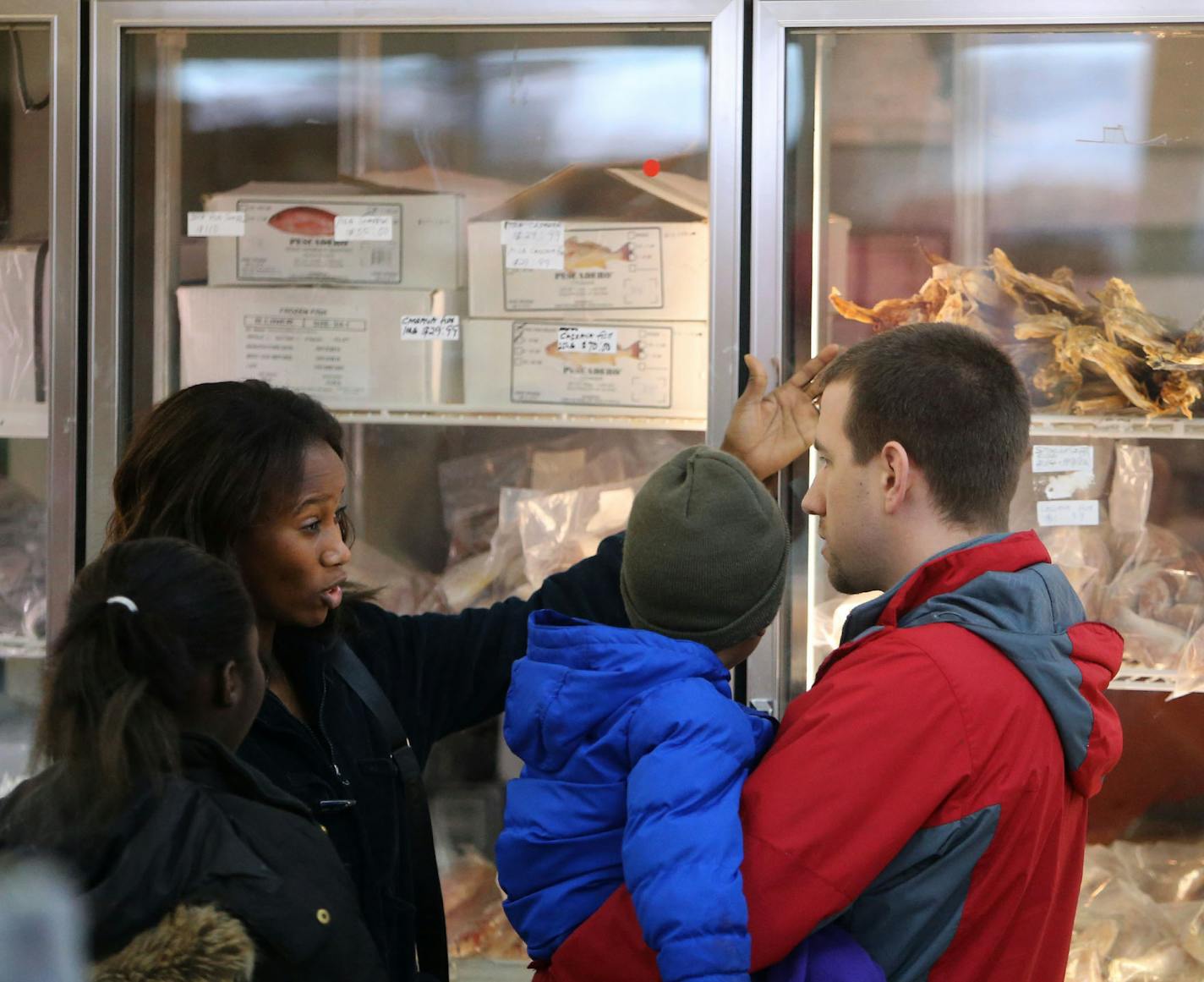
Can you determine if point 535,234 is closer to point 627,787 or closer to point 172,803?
point 627,787

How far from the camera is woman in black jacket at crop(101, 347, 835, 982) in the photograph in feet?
4.73

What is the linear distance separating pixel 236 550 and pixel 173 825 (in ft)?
1.60

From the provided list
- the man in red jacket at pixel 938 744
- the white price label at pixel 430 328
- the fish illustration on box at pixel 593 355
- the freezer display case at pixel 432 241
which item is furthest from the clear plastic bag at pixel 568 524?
the man in red jacket at pixel 938 744

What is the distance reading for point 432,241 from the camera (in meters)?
2.22

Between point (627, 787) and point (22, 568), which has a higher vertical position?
point (22, 568)

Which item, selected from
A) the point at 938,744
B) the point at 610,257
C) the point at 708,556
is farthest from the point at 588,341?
the point at 938,744

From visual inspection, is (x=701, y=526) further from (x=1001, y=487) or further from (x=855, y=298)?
(x=855, y=298)

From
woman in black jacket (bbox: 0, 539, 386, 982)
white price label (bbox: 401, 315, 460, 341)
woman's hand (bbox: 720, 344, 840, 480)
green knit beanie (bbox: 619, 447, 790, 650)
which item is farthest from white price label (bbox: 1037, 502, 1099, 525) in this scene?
woman in black jacket (bbox: 0, 539, 386, 982)

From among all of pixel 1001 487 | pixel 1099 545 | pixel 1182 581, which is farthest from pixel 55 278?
pixel 1182 581

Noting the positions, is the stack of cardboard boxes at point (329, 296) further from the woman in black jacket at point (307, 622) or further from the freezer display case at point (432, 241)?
the woman in black jacket at point (307, 622)

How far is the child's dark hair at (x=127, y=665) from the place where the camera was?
1030 mm

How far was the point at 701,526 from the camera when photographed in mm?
1301

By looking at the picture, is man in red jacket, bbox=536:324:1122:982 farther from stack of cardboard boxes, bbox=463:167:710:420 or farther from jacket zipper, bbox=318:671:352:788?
stack of cardboard boxes, bbox=463:167:710:420

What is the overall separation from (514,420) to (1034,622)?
1146 mm
